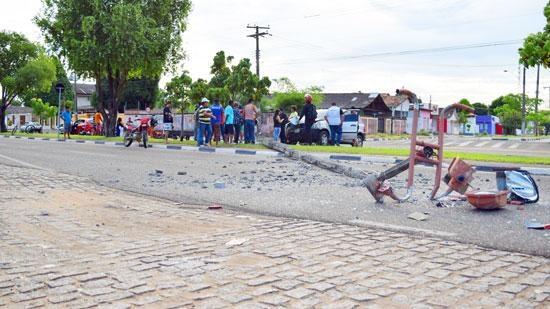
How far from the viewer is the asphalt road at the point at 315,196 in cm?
534

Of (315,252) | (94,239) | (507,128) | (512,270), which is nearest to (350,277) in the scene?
(315,252)

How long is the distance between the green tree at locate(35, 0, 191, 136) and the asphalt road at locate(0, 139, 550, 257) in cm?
1431

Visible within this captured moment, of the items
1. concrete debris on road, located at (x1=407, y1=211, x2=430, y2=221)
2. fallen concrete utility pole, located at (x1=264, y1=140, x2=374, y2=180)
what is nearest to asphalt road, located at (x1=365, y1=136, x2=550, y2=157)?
fallen concrete utility pole, located at (x1=264, y1=140, x2=374, y2=180)

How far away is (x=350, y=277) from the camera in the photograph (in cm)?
375

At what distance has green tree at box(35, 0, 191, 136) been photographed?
2614 centimetres

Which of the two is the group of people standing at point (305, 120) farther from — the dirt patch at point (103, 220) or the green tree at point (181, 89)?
the dirt patch at point (103, 220)

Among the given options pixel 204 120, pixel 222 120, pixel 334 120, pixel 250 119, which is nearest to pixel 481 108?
pixel 334 120

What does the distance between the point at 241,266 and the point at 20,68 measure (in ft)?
175

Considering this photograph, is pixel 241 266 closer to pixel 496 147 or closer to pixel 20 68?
pixel 496 147

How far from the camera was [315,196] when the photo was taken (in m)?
7.67

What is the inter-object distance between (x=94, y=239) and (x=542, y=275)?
3.73m

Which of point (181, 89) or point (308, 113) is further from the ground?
point (181, 89)

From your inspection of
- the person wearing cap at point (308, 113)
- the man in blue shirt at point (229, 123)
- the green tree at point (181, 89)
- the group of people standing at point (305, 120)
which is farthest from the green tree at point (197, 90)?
the person wearing cap at point (308, 113)

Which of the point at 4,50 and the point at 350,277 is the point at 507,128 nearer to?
Result: the point at 4,50
